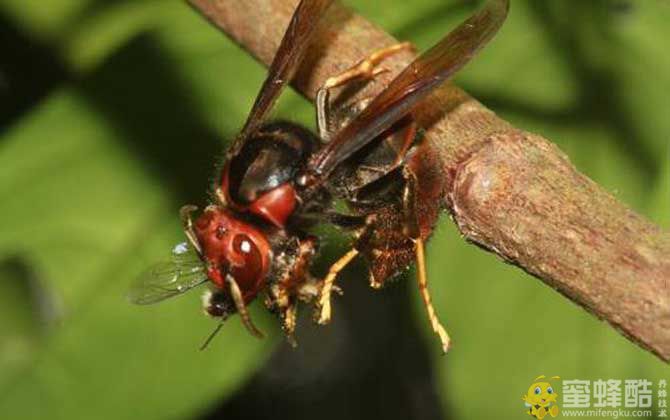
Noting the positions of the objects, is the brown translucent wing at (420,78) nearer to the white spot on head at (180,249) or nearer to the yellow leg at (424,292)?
the yellow leg at (424,292)

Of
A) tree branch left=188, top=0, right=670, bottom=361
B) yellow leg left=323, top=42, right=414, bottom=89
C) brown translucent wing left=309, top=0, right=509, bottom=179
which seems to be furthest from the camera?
yellow leg left=323, top=42, right=414, bottom=89

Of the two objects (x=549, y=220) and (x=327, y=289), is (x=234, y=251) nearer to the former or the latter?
(x=327, y=289)

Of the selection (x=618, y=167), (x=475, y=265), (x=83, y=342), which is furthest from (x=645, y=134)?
(x=83, y=342)

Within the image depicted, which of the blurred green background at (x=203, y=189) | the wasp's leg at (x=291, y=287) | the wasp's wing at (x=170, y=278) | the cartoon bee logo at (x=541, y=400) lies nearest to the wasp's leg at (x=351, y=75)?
the wasp's leg at (x=291, y=287)

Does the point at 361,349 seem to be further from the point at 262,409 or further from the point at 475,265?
the point at 475,265

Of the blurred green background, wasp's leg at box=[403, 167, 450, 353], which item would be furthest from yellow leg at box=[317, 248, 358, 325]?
the blurred green background

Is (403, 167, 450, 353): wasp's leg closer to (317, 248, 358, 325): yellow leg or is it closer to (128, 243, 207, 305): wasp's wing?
(317, 248, 358, 325): yellow leg

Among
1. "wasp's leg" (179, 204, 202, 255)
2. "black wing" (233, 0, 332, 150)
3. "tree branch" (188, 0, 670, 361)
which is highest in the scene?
"tree branch" (188, 0, 670, 361)
